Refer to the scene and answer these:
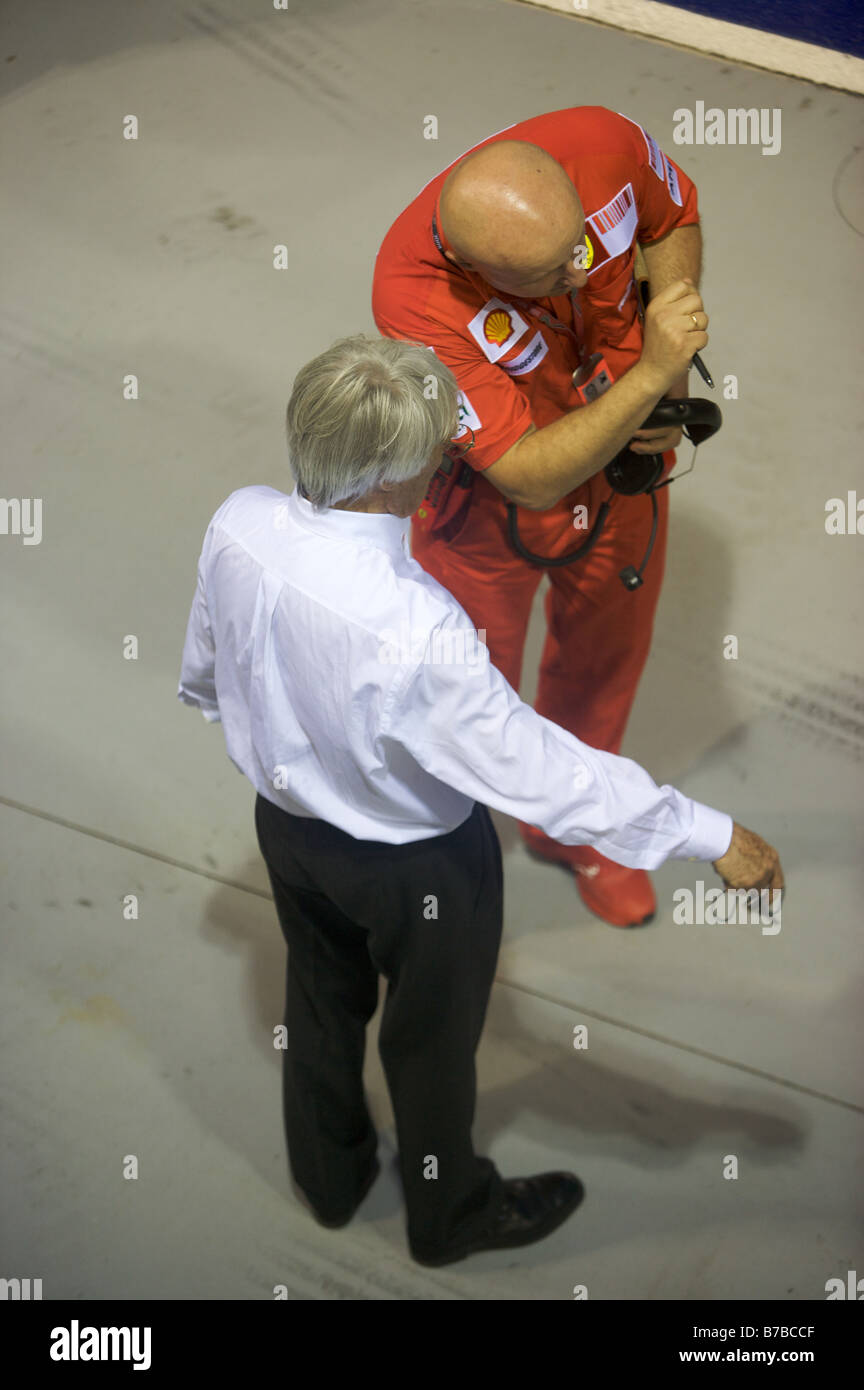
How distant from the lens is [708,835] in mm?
1579

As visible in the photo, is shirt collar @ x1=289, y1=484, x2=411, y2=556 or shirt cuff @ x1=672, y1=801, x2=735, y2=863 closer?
shirt collar @ x1=289, y1=484, x2=411, y2=556

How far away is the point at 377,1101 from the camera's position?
238 centimetres

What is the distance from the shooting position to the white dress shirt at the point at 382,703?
140cm

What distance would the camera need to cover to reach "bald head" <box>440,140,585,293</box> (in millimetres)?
1600

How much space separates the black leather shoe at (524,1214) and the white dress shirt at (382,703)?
0.96 metres

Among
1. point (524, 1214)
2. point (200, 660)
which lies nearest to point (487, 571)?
point (200, 660)

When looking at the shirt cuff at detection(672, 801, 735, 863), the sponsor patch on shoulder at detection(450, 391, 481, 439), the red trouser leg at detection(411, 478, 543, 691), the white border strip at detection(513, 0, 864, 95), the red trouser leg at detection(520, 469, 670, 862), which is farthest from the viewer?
the white border strip at detection(513, 0, 864, 95)

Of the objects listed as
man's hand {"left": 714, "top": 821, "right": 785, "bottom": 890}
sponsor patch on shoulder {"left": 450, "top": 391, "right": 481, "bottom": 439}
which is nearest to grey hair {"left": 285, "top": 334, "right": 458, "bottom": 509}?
sponsor patch on shoulder {"left": 450, "top": 391, "right": 481, "bottom": 439}

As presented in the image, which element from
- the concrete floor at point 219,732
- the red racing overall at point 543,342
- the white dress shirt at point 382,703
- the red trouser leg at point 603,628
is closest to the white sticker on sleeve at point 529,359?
the red racing overall at point 543,342

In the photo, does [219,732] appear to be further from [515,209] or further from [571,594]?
[515,209]

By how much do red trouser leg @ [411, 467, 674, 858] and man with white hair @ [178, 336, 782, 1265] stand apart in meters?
0.47

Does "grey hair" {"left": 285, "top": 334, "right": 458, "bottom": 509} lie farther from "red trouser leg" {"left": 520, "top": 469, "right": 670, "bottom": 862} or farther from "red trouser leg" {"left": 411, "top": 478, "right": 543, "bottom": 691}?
"red trouser leg" {"left": 520, "top": 469, "right": 670, "bottom": 862}

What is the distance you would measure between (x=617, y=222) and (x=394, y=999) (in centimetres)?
128

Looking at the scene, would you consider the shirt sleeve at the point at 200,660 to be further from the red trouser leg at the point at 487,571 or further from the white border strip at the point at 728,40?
the white border strip at the point at 728,40
